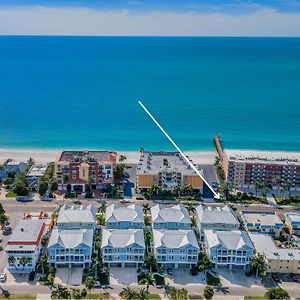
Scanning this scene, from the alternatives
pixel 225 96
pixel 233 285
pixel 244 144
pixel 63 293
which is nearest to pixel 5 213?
pixel 63 293

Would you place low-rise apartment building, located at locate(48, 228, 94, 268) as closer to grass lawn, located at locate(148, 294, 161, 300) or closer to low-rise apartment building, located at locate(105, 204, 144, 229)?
low-rise apartment building, located at locate(105, 204, 144, 229)

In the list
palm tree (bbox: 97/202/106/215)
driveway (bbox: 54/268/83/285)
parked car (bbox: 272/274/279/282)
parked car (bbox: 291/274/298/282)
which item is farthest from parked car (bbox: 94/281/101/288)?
parked car (bbox: 291/274/298/282)

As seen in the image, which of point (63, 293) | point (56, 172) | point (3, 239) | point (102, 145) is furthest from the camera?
point (102, 145)

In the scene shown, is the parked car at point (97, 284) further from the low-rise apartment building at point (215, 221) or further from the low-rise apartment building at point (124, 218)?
the low-rise apartment building at point (215, 221)

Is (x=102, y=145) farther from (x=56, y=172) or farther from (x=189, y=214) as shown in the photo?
(x=189, y=214)

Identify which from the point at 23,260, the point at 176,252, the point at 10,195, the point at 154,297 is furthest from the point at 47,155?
the point at 154,297

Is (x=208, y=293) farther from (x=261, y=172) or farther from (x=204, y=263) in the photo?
(x=261, y=172)

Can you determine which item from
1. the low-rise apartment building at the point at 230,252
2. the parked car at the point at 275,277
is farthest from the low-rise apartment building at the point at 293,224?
the parked car at the point at 275,277
